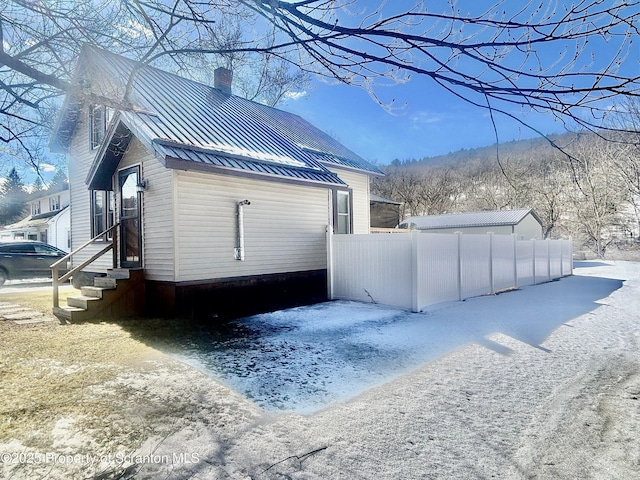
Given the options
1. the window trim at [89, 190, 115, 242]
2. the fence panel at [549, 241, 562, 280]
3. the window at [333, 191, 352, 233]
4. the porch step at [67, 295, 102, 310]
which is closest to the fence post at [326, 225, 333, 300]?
the window at [333, 191, 352, 233]

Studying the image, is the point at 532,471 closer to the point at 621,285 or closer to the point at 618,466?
the point at 618,466

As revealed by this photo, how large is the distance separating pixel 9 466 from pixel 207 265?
5.21 meters

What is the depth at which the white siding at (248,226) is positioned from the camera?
7.21 metres

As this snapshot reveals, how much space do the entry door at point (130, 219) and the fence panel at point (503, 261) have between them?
359 inches

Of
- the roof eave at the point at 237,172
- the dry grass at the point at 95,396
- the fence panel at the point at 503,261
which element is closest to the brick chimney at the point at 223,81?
the roof eave at the point at 237,172

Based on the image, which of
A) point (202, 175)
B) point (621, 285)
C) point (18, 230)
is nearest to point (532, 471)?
point (202, 175)

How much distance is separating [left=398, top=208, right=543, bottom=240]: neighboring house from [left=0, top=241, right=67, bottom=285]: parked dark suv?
20.4m

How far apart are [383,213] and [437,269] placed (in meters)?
15.9

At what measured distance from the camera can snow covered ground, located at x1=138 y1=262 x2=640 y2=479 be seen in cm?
232

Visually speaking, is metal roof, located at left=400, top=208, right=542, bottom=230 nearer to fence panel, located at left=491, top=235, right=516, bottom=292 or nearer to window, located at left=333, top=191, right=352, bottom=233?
fence panel, located at left=491, top=235, right=516, bottom=292

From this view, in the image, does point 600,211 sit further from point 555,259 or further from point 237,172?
point 237,172

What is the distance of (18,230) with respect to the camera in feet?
102

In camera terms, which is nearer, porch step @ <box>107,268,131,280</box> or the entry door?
porch step @ <box>107,268,131,280</box>

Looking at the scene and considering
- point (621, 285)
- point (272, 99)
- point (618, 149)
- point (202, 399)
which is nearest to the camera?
point (202, 399)
